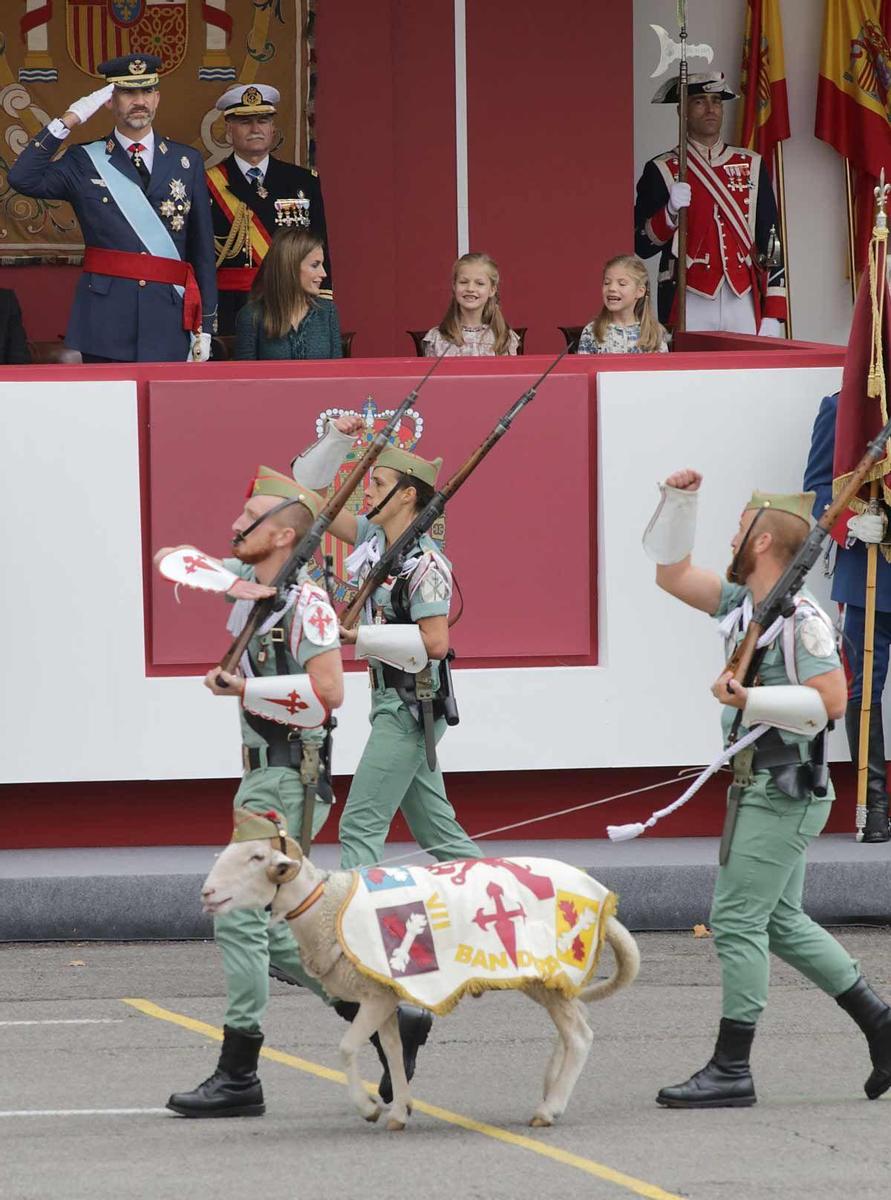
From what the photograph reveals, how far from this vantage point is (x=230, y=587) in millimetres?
6828

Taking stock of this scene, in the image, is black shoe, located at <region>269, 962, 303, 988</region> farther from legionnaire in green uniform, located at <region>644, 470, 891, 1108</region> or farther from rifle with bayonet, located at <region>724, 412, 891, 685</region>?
rifle with bayonet, located at <region>724, 412, 891, 685</region>

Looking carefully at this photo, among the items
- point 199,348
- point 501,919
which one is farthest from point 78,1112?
point 199,348

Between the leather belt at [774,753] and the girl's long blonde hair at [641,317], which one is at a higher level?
Result: the girl's long blonde hair at [641,317]

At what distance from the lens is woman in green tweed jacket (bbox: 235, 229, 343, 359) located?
10.8 meters

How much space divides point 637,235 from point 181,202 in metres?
3.51

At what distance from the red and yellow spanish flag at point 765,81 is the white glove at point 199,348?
5.01 m

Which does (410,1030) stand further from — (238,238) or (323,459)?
(238,238)

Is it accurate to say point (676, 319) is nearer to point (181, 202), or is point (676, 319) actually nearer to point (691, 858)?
point (181, 202)

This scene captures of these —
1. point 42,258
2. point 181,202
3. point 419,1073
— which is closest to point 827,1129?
point 419,1073

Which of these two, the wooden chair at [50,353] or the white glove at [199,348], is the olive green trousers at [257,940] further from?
the wooden chair at [50,353]

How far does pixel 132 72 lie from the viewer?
10.7m

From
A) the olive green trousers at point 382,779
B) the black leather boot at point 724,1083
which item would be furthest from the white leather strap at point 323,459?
the black leather boot at point 724,1083

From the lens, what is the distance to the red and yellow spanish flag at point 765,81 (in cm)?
1500

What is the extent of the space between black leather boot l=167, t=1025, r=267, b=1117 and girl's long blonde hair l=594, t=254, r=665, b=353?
17.1 ft
